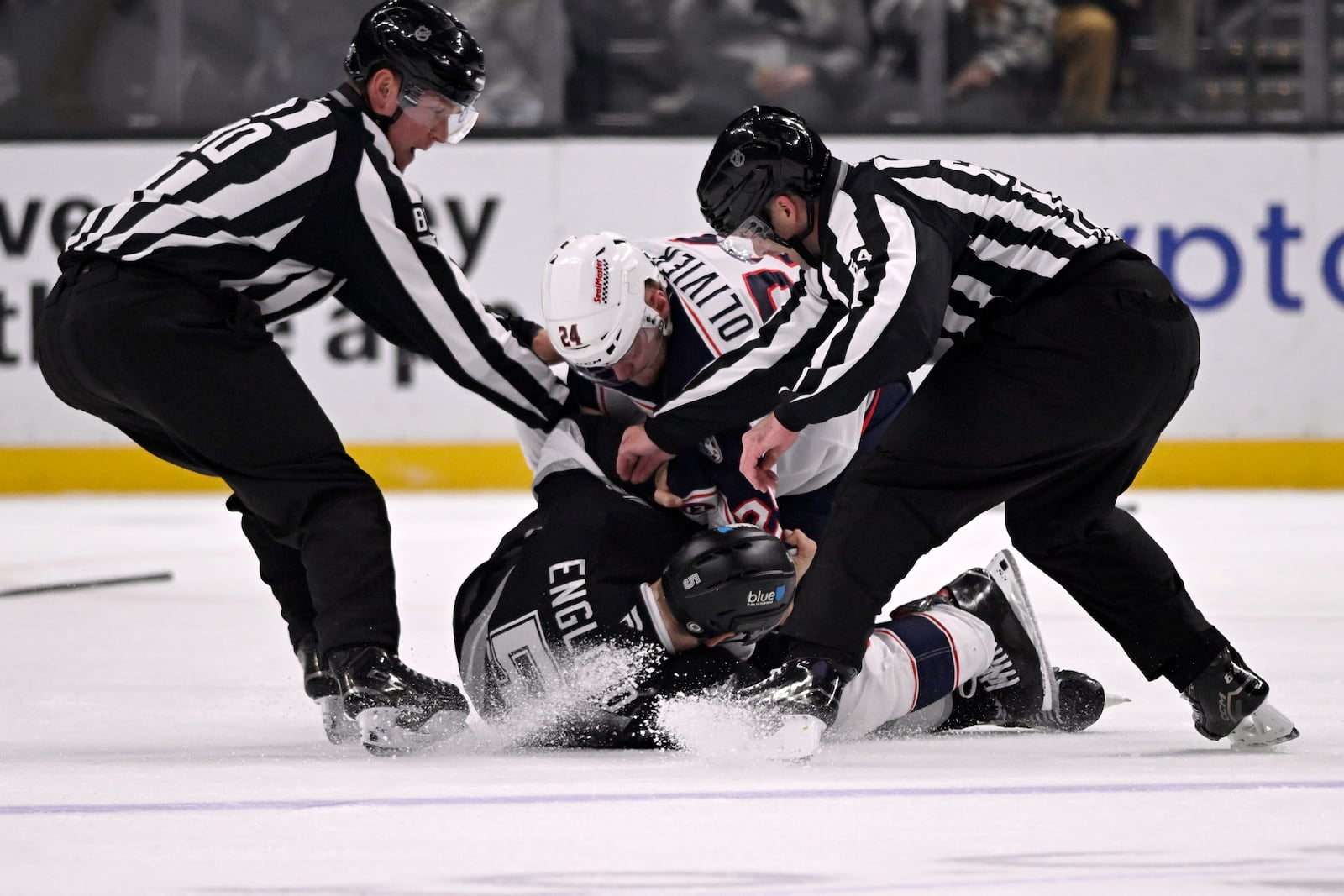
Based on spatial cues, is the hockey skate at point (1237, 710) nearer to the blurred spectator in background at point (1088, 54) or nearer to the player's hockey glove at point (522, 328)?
the player's hockey glove at point (522, 328)

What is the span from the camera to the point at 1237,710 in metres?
3.12

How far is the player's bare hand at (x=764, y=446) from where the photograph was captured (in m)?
3.00

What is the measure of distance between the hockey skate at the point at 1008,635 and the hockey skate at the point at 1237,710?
311mm

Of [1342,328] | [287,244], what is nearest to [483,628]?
[287,244]

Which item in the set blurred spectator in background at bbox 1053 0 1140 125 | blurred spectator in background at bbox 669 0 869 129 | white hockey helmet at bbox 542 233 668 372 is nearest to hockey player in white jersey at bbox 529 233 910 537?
white hockey helmet at bbox 542 233 668 372

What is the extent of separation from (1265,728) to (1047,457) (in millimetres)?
530

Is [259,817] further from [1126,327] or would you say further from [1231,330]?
[1231,330]

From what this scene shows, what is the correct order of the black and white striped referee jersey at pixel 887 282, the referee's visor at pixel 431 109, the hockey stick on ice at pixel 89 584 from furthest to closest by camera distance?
the hockey stick on ice at pixel 89 584 → the referee's visor at pixel 431 109 → the black and white striped referee jersey at pixel 887 282

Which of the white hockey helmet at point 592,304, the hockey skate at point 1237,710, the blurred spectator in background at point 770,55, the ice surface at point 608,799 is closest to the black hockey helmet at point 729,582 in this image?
the ice surface at point 608,799

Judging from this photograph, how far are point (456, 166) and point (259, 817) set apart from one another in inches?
251

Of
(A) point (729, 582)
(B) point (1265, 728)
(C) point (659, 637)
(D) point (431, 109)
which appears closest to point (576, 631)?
(C) point (659, 637)

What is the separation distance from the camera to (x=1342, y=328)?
8.47 meters

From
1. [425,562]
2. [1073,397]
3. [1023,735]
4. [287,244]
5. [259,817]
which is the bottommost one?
[425,562]

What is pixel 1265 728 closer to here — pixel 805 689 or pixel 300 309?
pixel 805 689
